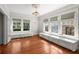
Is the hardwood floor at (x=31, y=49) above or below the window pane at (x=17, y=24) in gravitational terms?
below

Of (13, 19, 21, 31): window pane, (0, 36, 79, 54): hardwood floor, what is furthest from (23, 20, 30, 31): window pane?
(0, 36, 79, 54): hardwood floor

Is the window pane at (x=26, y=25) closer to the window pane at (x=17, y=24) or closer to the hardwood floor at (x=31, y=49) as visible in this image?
the window pane at (x=17, y=24)

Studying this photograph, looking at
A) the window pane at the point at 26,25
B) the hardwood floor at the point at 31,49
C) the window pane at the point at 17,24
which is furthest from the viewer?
the window pane at the point at 26,25

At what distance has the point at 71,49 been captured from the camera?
2.86 meters

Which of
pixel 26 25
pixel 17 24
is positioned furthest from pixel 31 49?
pixel 26 25


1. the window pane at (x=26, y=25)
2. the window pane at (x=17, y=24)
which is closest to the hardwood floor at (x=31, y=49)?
the window pane at (x=17, y=24)

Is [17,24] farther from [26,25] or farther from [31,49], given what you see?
[31,49]

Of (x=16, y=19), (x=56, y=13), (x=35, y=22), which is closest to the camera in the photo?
(x=56, y=13)

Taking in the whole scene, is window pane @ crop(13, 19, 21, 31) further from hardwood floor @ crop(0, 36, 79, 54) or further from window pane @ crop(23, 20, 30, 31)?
hardwood floor @ crop(0, 36, 79, 54)

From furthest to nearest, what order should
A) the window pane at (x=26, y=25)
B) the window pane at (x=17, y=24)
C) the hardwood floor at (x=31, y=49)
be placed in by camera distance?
the window pane at (x=26, y=25)
the window pane at (x=17, y=24)
the hardwood floor at (x=31, y=49)

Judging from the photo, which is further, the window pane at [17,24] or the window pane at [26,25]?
the window pane at [26,25]

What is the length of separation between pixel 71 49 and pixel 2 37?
3.42m
